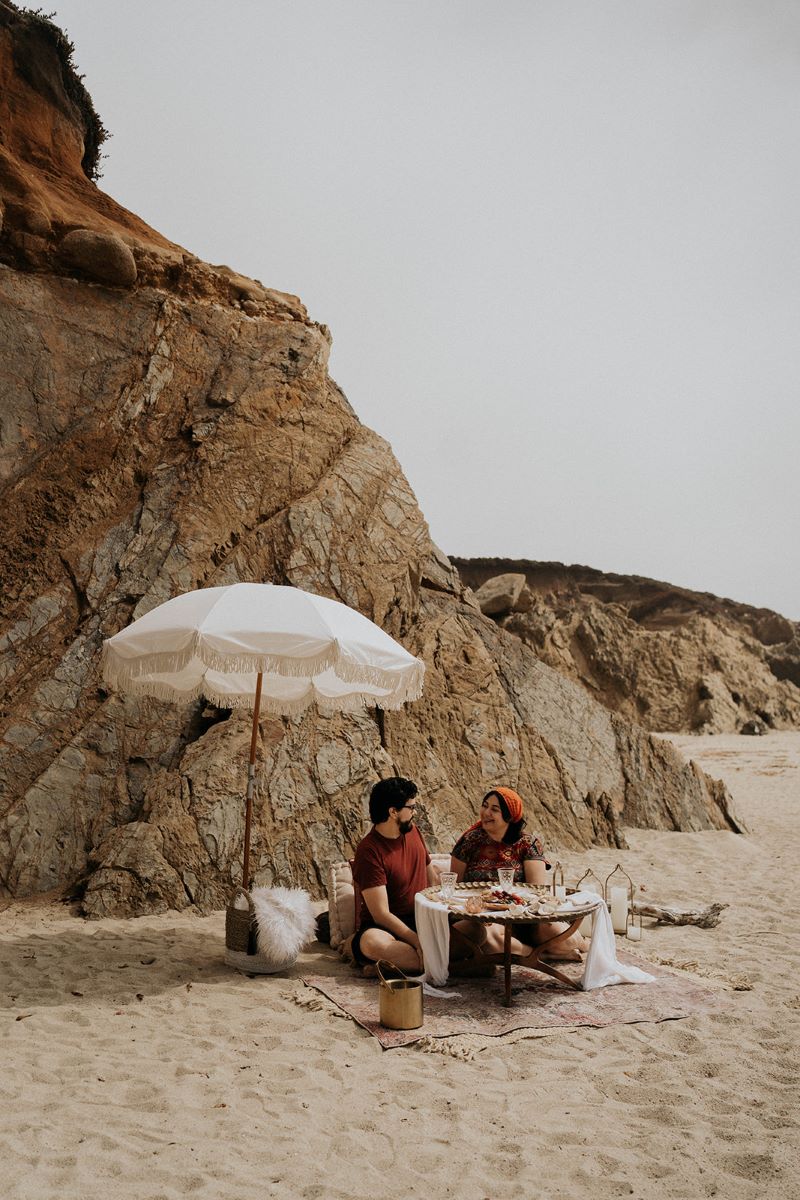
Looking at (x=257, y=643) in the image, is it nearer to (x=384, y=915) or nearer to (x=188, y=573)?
(x=384, y=915)

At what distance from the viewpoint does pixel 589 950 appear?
5.99 metres

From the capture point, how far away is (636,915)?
8117 mm

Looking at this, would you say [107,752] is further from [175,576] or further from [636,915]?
[636,915]

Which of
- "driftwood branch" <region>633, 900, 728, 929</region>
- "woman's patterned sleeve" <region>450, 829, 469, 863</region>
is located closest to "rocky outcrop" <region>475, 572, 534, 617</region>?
"driftwood branch" <region>633, 900, 728, 929</region>

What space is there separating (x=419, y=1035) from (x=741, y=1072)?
5.77 feet

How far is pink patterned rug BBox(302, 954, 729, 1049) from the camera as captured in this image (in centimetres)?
525

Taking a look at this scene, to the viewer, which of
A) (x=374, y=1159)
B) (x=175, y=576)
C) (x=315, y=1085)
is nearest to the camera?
(x=374, y=1159)

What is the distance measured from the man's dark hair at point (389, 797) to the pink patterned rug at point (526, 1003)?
1184 millimetres

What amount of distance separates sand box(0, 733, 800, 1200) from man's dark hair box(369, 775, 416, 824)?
1324mm

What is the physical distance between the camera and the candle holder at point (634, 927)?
24.6ft

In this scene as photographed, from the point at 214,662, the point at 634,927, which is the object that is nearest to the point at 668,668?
the point at 634,927

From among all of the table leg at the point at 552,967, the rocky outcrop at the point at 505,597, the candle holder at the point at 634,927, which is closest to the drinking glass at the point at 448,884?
the table leg at the point at 552,967

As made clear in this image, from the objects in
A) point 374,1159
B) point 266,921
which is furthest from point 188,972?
point 374,1159

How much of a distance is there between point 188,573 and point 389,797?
543cm
